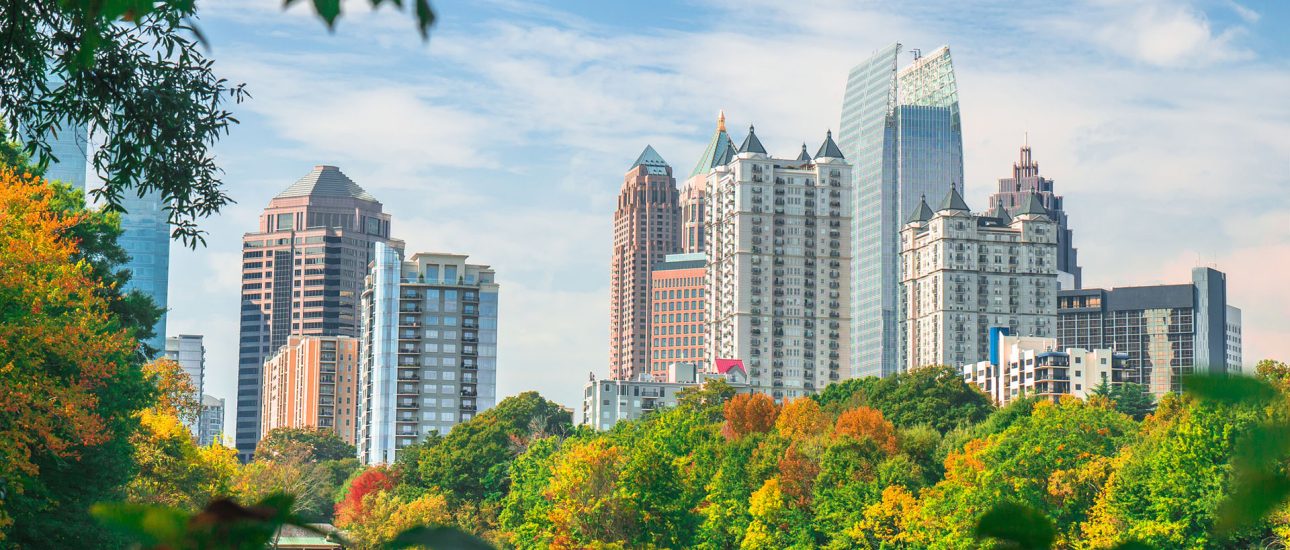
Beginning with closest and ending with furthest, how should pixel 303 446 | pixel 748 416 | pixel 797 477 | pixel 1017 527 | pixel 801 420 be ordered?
pixel 1017 527 < pixel 797 477 < pixel 801 420 < pixel 748 416 < pixel 303 446

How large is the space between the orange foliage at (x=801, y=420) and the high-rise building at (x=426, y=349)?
8197cm

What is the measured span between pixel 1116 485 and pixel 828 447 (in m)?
20.4

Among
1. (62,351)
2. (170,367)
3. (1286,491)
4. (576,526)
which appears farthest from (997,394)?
(1286,491)

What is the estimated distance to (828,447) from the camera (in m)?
78.9

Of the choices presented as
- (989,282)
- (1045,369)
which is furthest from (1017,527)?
(989,282)

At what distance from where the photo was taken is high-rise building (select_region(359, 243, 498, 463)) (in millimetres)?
181750

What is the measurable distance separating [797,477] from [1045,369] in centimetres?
8583

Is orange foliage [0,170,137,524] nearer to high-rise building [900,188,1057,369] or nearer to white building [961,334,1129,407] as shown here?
white building [961,334,1129,407]

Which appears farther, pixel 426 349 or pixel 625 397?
pixel 625 397

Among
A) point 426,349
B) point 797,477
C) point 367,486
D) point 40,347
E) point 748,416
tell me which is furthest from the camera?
point 426,349

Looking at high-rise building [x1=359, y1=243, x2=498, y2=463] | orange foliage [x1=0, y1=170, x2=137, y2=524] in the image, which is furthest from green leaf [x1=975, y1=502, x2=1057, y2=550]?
high-rise building [x1=359, y1=243, x2=498, y2=463]

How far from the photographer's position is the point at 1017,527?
265 cm

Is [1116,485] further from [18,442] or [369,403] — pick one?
[369,403]

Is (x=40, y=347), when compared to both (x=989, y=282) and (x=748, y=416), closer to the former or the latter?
(x=748, y=416)
